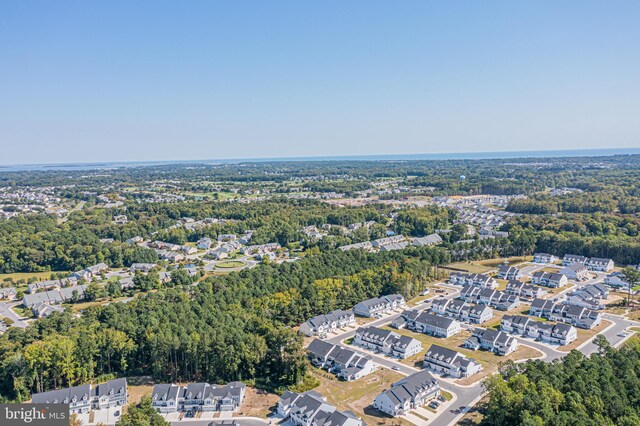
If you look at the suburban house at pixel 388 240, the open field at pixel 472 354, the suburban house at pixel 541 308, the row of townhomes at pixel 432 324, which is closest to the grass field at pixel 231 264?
the suburban house at pixel 388 240

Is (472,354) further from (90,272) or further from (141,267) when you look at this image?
(90,272)

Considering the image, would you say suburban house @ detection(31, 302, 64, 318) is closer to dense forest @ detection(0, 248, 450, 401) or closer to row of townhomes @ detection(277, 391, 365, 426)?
dense forest @ detection(0, 248, 450, 401)

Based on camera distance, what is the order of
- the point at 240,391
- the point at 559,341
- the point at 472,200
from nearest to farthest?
the point at 240,391 < the point at 559,341 < the point at 472,200

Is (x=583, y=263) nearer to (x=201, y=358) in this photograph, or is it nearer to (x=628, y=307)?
(x=628, y=307)

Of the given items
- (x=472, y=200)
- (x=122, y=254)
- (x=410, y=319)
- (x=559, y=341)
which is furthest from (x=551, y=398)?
(x=472, y=200)

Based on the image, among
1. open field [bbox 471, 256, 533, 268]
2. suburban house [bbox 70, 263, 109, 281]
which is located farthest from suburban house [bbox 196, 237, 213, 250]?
open field [bbox 471, 256, 533, 268]

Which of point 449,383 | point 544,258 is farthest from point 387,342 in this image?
point 544,258

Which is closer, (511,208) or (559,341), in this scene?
(559,341)
